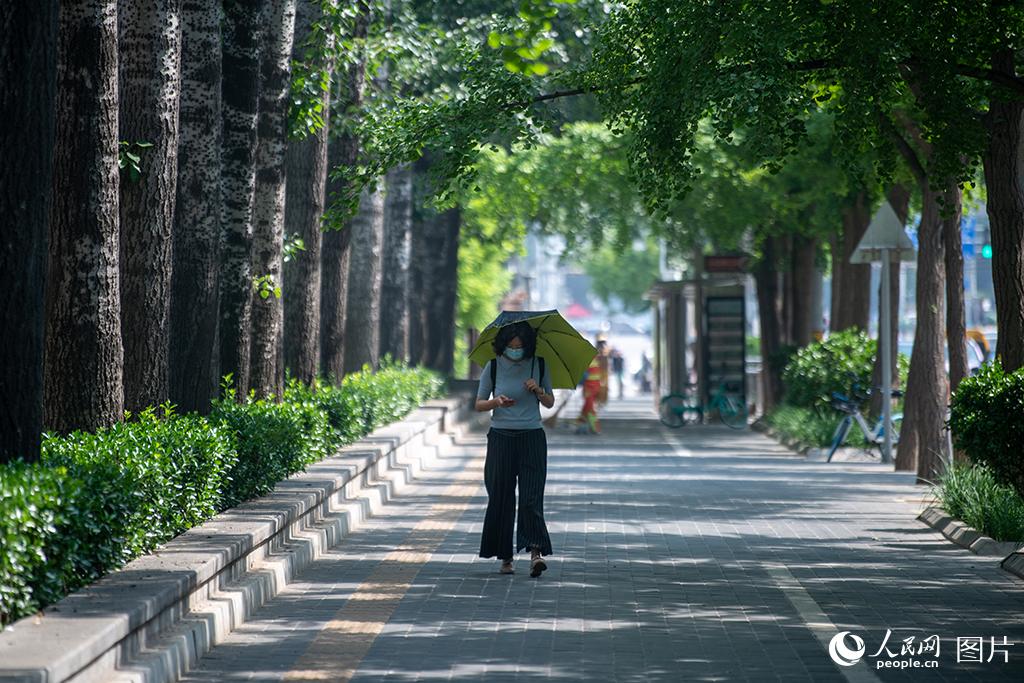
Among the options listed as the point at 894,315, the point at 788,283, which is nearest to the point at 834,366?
the point at 894,315

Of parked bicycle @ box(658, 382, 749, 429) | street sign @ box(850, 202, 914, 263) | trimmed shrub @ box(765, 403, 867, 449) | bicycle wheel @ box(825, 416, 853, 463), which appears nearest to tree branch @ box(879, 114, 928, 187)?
street sign @ box(850, 202, 914, 263)

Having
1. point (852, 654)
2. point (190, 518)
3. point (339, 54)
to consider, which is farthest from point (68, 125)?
point (339, 54)

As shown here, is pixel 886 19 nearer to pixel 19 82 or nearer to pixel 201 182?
pixel 201 182

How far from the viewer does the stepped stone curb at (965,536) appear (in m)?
14.1

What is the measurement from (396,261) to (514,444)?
2181cm

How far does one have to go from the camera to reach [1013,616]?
10883 millimetres

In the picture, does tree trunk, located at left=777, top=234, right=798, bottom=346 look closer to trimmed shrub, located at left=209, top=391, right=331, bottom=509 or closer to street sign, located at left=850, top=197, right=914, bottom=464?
street sign, located at left=850, top=197, right=914, bottom=464

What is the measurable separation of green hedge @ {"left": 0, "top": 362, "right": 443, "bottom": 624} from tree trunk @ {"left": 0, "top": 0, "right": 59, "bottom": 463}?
400mm

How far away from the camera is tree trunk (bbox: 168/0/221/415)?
15.3 m

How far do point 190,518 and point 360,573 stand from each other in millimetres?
1529

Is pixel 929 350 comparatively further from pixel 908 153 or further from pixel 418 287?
pixel 418 287

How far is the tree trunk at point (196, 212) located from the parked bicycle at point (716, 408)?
931 inches

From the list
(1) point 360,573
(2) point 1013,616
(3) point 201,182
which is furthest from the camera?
(3) point 201,182

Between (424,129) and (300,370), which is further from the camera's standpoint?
(300,370)
